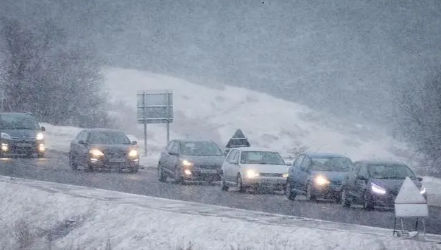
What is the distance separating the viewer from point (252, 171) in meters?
24.7

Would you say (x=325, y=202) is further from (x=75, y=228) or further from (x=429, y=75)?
(x=429, y=75)

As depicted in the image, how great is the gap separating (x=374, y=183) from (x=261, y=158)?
6451 mm

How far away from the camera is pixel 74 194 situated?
1822 cm

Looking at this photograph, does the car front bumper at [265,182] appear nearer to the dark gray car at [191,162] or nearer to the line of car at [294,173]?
the line of car at [294,173]

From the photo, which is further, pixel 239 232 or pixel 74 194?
pixel 74 194

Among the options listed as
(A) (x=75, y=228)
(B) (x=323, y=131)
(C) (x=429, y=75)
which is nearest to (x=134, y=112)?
(B) (x=323, y=131)

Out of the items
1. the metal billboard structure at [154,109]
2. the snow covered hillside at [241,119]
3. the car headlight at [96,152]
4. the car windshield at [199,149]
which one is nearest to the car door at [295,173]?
the car windshield at [199,149]

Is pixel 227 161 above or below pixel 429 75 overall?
below

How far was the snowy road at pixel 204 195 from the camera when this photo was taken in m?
17.8

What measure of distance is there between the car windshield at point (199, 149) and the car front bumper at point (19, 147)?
11.2 m

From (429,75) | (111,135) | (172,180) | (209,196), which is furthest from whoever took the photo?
(429,75)

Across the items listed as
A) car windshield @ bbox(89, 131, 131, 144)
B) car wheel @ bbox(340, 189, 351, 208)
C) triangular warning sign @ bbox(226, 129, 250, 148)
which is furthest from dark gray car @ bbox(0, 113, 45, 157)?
car wheel @ bbox(340, 189, 351, 208)

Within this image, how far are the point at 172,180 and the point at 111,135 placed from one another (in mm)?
4424

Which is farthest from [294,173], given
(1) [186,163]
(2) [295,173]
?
(1) [186,163]
